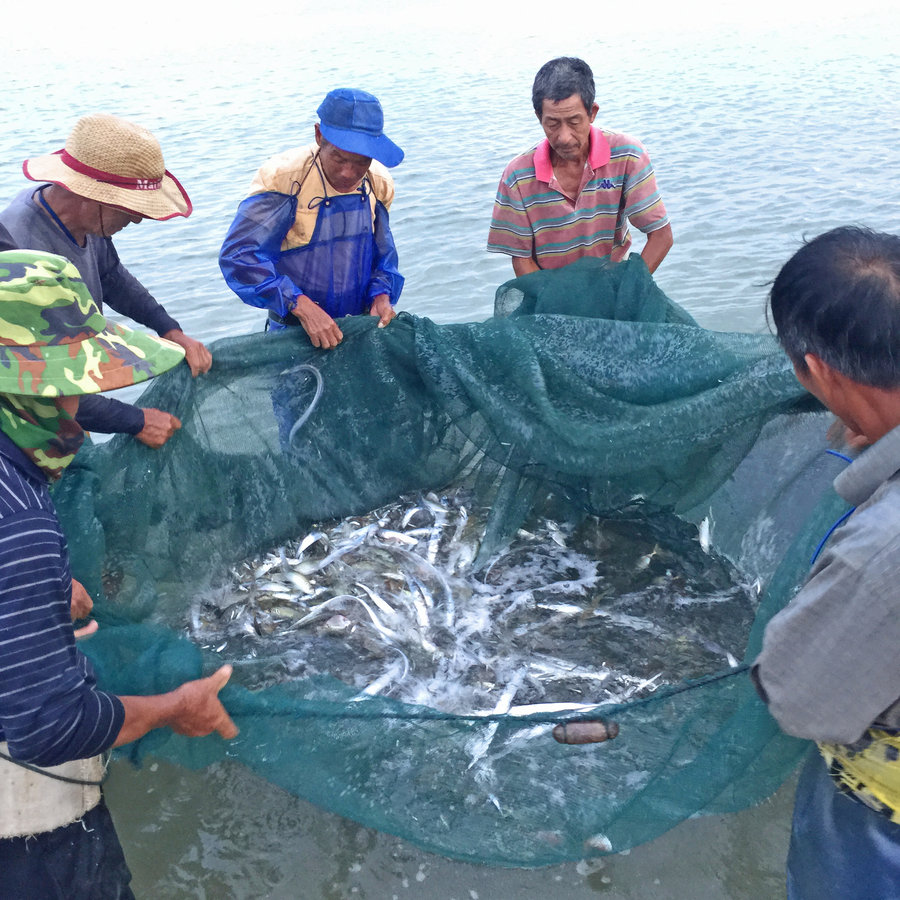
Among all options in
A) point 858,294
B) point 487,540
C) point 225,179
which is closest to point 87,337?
point 858,294

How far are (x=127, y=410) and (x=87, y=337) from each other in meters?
1.40

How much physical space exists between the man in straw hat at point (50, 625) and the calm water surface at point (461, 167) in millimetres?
978

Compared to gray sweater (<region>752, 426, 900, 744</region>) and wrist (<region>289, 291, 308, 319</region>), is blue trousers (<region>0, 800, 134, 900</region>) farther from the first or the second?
wrist (<region>289, 291, 308, 319</region>)

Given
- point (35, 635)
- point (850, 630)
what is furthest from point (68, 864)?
point (850, 630)

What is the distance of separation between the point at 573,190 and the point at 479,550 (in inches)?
77.6

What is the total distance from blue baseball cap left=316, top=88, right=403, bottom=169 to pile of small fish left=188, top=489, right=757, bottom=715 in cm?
179

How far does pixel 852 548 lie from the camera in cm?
159

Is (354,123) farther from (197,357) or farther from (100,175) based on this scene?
(197,357)

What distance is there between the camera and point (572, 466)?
12.4ft

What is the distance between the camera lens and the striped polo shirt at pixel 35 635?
191 cm

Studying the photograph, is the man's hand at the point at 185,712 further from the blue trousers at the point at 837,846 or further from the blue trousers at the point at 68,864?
the blue trousers at the point at 837,846

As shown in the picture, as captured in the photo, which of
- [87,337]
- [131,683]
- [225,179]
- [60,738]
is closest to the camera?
[60,738]

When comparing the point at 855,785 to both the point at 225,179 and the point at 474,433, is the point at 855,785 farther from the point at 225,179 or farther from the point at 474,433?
the point at 225,179

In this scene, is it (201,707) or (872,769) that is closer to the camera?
(872,769)
